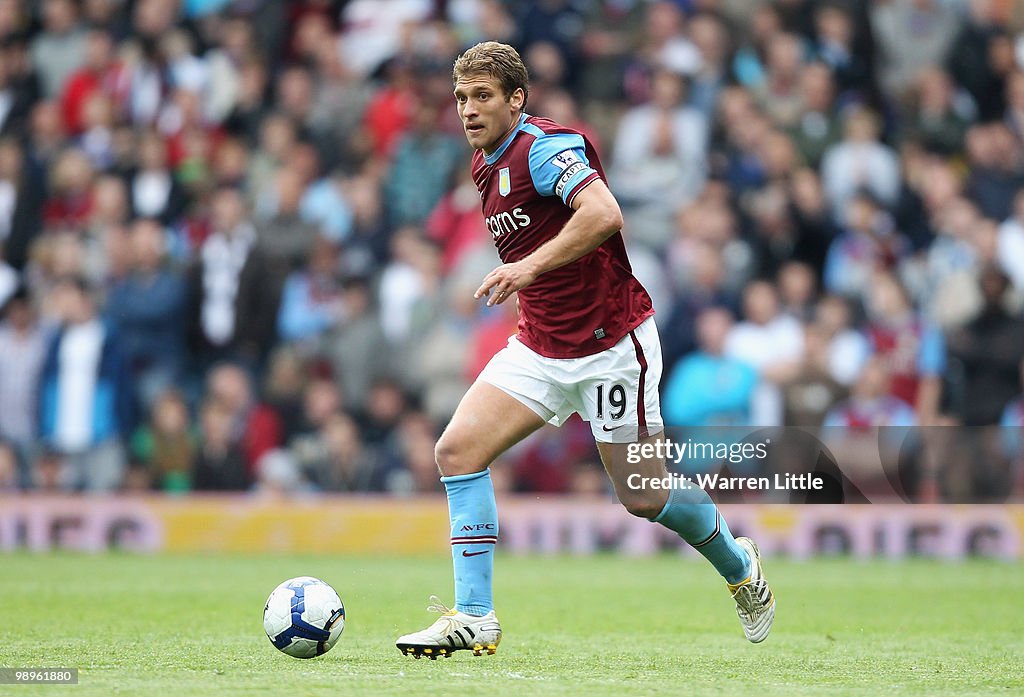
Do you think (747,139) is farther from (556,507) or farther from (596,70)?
(556,507)

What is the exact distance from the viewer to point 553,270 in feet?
21.1

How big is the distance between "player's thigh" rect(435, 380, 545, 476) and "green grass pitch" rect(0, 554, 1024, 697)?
2.67ft

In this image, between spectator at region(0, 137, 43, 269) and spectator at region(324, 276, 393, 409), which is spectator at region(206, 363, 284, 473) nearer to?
spectator at region(324, 276, 393, 409)

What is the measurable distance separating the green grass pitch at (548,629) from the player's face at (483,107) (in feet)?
7.06

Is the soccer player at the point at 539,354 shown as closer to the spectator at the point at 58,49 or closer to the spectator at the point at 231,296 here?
the spectator at the point at 231,296

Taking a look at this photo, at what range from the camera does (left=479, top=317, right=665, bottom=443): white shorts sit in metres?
6.49

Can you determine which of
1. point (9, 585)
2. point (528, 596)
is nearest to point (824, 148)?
point (528, 596)

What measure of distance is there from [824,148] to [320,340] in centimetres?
504

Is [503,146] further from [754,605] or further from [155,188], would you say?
[155,188]

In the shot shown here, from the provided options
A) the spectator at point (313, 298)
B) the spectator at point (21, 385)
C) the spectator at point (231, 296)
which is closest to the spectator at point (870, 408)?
the spectator at point (313, 298)

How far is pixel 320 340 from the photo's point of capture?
14461 millimetres

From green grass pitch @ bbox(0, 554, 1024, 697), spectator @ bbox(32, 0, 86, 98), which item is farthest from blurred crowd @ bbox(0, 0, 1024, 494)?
green grass pitch @ bbox(0, 554, 1024, 697)

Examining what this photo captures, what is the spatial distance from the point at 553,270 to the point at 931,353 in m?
7.49

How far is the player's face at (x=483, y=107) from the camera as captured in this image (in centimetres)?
632
